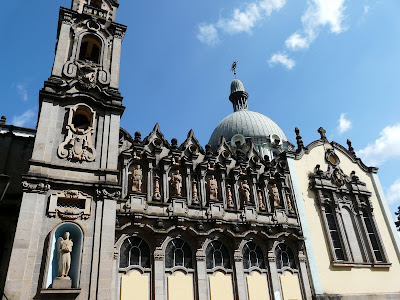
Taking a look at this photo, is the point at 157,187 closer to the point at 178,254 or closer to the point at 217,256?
the point at 178,254

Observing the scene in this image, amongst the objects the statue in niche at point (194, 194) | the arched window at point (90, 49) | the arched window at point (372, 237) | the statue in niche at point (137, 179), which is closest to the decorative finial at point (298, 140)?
the arched window at point (372, 237)

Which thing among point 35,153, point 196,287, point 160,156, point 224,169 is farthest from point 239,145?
point 35,153

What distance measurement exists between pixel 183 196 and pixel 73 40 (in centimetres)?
1154

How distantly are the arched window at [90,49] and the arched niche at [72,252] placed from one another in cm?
1086

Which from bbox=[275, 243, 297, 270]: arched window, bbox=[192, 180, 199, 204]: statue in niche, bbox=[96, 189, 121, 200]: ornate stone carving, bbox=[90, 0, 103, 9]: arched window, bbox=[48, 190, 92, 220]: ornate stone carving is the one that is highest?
bbox=[90, 0, 103, 9]: arched window

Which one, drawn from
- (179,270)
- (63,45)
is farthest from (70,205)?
(63,45)

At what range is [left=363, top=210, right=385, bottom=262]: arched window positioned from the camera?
952 inches

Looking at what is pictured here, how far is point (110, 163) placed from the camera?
52.6 feet

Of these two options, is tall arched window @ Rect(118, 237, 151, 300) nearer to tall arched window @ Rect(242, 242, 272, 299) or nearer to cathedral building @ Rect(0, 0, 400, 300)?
cathedral building @ Rect(0, 0, 400, 300)

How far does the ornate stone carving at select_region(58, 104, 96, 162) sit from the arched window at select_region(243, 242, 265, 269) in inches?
417

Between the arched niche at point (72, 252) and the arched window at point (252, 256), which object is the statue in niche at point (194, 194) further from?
the arched niche at point (72, 252)

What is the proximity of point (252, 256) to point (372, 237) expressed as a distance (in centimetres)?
1167

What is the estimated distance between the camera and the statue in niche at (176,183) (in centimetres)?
1869

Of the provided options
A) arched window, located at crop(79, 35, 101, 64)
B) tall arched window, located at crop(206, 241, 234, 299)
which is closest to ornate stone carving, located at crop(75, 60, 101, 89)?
arched window, located at crop(79, 35, 101, 64)
